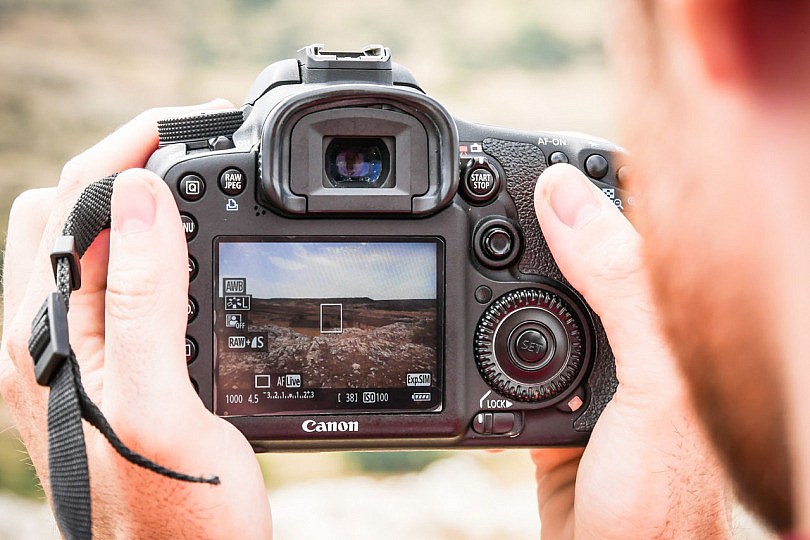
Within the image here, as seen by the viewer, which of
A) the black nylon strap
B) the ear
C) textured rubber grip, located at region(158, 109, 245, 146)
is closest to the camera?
the ear

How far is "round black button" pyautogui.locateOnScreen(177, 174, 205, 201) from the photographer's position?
0.73m

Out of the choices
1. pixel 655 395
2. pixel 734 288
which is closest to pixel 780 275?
pixel 734 288

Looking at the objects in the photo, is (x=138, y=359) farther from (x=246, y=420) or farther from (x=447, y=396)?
(x=447, y=396)

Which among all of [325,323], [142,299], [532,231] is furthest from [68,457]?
[532,231]

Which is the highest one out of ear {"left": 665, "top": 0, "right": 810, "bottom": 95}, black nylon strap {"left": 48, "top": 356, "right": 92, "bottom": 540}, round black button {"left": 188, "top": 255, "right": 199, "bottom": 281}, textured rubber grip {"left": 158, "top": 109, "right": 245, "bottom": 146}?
ear {"left": 665, "top": 0, "right": 810, "bottom": 95}

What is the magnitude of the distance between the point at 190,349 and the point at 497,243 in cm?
30

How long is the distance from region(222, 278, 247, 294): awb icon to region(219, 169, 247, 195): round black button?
8 centimetres

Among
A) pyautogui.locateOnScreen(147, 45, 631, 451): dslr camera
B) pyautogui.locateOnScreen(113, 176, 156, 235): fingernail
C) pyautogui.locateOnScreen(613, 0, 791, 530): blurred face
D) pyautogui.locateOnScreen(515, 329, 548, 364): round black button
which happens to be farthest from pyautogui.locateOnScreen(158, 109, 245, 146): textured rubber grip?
pyautogui.locateOnScreen(613, 0, 791, 530): blurred face

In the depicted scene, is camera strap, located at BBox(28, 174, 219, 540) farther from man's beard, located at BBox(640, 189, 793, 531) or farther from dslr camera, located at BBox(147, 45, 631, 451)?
man's beard, located at BBox(640, 189, 793, 531)

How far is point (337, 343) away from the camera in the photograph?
2.46 ft

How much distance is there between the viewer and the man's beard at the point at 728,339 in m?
0.30

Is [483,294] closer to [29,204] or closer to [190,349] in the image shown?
[190,349]

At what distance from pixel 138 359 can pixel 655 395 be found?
1.45 feet

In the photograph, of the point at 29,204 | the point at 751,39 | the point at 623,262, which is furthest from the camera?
the point at 29,204
